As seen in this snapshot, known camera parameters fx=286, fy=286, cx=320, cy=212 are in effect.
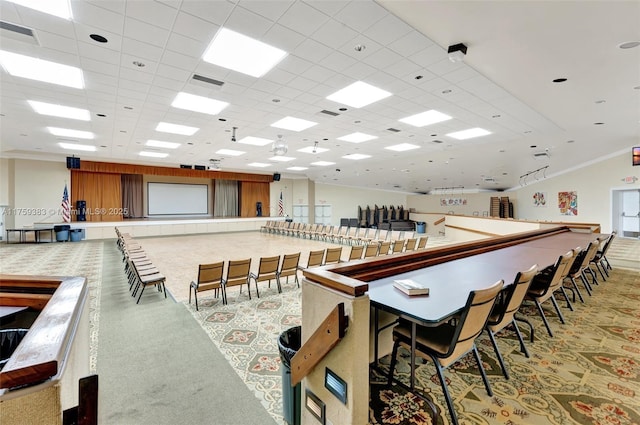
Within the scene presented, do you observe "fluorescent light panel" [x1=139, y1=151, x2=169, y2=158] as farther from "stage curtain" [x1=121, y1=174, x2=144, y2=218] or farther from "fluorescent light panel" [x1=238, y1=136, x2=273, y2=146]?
"fluorescent light panel" [x1=238, y1=136, x2=273, y2=146]

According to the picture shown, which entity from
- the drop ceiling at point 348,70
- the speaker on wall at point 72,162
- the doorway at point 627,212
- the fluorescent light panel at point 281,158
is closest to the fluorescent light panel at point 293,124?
the drop ceiling at point 348,70

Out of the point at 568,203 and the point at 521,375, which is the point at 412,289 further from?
the point at 568,203

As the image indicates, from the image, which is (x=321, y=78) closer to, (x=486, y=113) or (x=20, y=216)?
(x=486, y=113)

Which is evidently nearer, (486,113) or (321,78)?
(321,78)

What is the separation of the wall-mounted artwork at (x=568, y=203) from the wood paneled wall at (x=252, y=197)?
15.9 m

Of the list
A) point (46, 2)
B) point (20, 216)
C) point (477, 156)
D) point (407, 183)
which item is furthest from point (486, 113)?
point (20, 216)

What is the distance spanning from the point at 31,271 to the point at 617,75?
12.2 metres


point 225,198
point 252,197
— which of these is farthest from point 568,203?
point 225,198

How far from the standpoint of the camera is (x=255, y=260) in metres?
8.43

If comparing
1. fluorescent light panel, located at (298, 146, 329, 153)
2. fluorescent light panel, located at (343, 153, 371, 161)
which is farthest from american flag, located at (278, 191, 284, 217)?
fluorescent light panel, located at (298, 146, 329, 153)

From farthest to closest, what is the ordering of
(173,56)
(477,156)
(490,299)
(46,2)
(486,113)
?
1. (477,156)
2. (486,113)
3. (173,56)
4. (46,2)
5. (490,299)

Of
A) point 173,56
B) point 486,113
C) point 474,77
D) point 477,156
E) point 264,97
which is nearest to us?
point 173,56

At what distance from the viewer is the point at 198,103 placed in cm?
600

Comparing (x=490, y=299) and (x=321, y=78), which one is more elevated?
(x=321, y=78)
